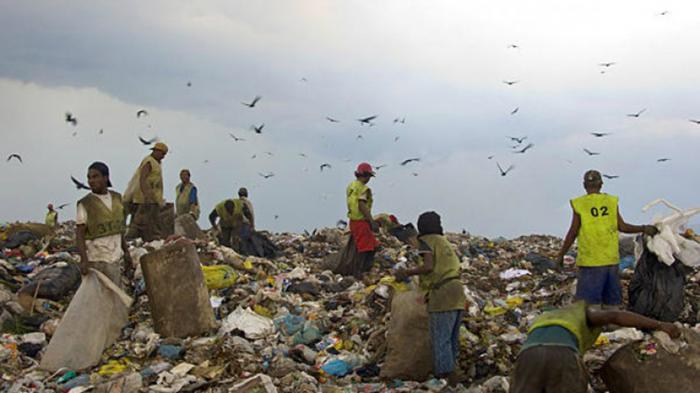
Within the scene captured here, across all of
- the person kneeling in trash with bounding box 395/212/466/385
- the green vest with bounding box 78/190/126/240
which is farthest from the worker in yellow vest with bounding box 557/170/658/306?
the green vest with bounding box 78/190/126/240

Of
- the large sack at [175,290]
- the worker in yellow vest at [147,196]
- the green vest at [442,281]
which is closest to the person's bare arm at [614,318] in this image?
the green vest at [442,281]

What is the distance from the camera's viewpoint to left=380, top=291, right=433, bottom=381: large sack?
5328 mm

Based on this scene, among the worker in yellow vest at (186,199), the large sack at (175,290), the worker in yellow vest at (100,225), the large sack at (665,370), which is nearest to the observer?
the large sack at (665,370)

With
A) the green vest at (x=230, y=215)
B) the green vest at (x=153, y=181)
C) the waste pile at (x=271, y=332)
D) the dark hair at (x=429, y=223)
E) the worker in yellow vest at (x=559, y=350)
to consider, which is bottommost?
the waste pile at (x=271, y=332)

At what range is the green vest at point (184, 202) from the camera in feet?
38.0

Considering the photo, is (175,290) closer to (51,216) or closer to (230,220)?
(230,220)

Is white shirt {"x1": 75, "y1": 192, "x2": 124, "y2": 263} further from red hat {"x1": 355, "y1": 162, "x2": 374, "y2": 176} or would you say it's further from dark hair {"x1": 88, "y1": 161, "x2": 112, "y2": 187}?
red hat {"x1": 355, "y1": 162, "x2": 374, "y2": 176}

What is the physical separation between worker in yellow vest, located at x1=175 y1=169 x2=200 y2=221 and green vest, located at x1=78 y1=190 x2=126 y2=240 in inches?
229

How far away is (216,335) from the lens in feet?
20.6

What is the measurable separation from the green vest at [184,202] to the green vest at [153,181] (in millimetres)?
2298

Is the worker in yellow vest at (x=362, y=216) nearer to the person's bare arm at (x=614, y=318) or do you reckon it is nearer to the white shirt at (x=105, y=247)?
the white shirt at (x=105, y=247)

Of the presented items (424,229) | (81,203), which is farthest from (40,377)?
(424,229)

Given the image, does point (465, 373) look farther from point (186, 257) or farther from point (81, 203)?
point (81, 203)

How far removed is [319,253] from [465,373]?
756 centimetres
